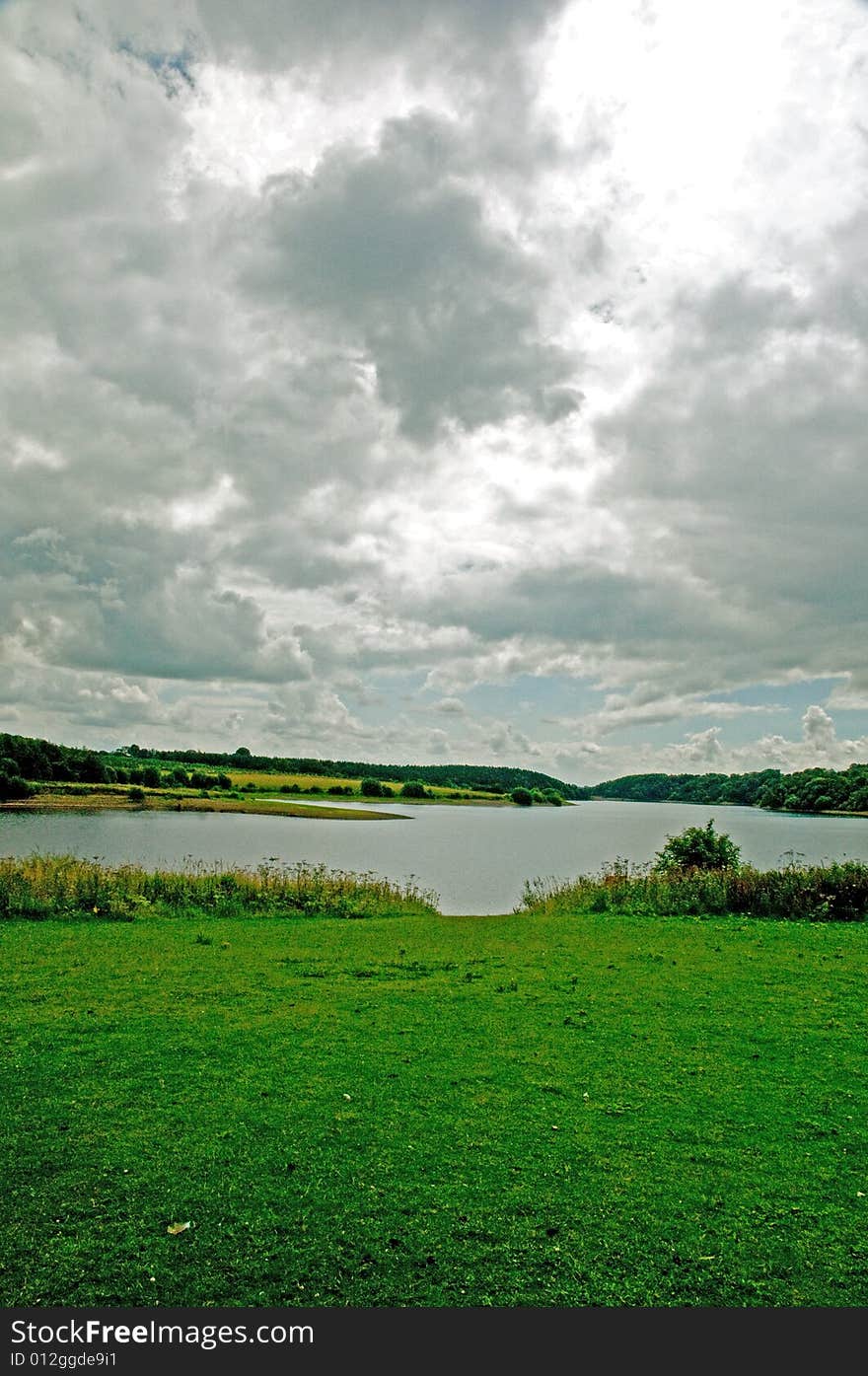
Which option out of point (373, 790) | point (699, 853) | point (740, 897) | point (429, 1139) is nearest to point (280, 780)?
→ point (373, 790)

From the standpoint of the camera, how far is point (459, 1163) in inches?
231

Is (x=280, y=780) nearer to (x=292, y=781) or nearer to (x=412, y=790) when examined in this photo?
(x=292, y=781)

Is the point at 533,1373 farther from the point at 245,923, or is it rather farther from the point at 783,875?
the point at 783,875

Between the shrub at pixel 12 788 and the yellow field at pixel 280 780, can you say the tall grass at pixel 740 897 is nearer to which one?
the shrub at pixel 12 788

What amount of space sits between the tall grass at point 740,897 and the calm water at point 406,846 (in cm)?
545

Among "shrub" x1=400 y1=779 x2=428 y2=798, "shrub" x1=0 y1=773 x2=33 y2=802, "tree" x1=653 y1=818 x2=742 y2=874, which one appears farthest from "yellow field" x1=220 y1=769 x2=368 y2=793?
"tree" x1=653 y1=818 x2=742 y2=874

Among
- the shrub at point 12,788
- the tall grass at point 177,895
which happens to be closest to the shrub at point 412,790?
the shrub at point 12,788

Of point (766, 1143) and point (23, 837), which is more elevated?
point (766, 1143)

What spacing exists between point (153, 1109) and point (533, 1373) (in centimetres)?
412

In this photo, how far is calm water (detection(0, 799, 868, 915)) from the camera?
3775cm

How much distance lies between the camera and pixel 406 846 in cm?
5459

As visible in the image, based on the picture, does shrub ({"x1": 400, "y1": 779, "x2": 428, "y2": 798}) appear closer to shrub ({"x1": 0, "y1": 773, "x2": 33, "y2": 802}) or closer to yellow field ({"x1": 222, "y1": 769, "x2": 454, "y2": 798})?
yellow field ({"x1": 222, "y1": 769, "x2": 454, "y2": 798})

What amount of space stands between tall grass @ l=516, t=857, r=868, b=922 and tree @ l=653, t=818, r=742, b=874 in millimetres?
2904

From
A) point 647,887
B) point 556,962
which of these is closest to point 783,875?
point 647,887
